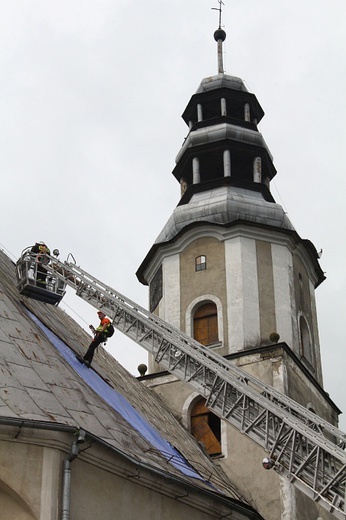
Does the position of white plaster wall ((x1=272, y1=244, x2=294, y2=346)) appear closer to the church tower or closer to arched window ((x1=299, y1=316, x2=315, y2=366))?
the church tower

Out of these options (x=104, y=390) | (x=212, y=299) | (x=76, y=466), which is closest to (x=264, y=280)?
(x=212, y=299)

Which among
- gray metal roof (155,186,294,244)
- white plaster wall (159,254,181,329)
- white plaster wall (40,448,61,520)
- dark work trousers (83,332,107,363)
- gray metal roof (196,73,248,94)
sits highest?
gray metal roof (196,73,248,94)

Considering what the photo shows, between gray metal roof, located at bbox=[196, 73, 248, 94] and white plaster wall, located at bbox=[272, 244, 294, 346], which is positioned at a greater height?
gray metal roof, located at bbox=[196, 73, 248, 94]

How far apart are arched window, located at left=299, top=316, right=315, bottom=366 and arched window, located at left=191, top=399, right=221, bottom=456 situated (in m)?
3.51

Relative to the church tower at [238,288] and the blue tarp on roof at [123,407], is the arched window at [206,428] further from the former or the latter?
the blue tarp on roof at [123,407]

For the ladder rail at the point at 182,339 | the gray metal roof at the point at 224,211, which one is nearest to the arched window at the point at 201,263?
the gray metal roof at the point at 224,211

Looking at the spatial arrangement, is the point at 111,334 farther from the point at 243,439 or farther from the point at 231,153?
the point at 231,153

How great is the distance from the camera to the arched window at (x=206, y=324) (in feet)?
83.3

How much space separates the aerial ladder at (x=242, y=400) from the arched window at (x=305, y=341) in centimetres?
619

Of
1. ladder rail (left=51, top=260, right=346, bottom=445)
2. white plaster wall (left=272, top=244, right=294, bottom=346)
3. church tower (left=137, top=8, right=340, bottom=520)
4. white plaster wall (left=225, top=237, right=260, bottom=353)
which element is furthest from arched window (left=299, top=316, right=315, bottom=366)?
ladder rail (left=51, top=260, right=346, bottom=445)

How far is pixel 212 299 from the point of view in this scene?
2561 cm

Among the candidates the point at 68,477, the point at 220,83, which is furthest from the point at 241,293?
the point at 68,477

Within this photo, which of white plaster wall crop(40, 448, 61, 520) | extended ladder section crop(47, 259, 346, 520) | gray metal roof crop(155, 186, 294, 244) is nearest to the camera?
white plaster wall crop(40, 448, 61, 520)

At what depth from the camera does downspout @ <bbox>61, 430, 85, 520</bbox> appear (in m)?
13.1
